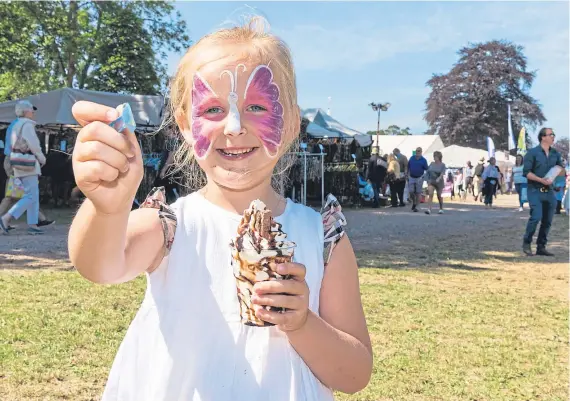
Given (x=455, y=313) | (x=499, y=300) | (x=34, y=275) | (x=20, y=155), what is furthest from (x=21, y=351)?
(x=20, y=155)

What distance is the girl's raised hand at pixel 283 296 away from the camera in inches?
52.4

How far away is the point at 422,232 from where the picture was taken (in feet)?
37.4

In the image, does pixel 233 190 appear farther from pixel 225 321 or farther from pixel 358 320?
pixel 358 320

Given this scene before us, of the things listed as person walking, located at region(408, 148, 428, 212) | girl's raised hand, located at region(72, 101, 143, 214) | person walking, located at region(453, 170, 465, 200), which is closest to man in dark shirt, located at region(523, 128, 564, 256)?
person walking, located at region(408, 148, 428, 212)

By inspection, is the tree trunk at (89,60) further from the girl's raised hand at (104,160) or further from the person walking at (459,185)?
the girl's raised hand at (104,160)

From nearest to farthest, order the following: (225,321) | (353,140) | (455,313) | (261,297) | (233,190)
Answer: (261,297) → (225,321) → (233,190) → (455,313) → (353,140)

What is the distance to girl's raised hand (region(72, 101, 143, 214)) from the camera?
116 cm

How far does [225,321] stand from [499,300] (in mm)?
4983

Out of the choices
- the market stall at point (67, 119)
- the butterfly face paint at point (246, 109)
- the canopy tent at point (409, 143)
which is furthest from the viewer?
the canopy tent at point (409, 143)

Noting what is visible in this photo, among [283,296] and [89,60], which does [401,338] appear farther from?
[89,60]

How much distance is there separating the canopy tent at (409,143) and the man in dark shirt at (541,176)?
3076cm

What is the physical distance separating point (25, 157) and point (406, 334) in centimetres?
655

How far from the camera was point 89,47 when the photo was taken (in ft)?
95.6

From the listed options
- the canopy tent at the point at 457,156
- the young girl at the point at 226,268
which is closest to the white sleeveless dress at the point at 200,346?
the young girl at the point at 226,268
